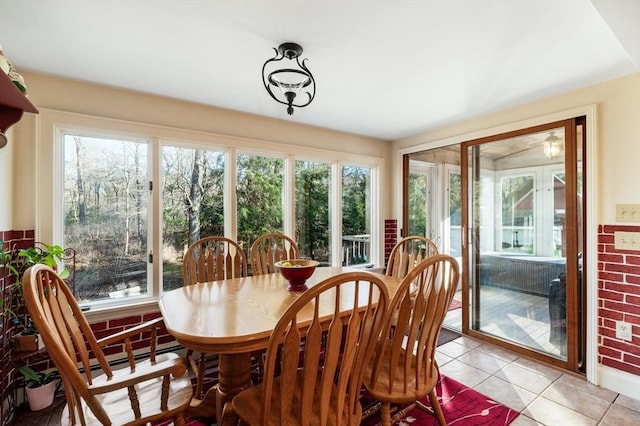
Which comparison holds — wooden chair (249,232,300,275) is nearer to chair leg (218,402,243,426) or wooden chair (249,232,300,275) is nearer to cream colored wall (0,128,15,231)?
chair leg (218,402,243,426)

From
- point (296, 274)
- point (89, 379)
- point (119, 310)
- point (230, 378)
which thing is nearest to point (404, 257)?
point (296, 274)

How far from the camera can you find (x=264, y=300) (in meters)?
1.66

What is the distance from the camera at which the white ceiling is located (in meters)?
1.43

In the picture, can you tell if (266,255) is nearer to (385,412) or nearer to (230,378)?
(230,378)

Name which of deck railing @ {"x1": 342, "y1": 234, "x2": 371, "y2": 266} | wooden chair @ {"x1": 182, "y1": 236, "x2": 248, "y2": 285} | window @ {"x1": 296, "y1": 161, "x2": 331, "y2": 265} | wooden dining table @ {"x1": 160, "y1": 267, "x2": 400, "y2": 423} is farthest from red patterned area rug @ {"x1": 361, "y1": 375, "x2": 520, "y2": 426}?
deck railing @ {"x1": 342, "y1": 234, "x2": 371, "y2": 266}

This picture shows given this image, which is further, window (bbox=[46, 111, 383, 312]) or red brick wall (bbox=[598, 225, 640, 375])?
window (bbox=[46, 111, 383, 312])

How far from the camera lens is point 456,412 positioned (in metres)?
1.91

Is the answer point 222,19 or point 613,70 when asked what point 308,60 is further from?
point 613,70

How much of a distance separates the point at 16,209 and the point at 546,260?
13.2ft

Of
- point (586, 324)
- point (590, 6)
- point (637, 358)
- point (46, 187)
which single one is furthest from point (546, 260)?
point (46, 187)

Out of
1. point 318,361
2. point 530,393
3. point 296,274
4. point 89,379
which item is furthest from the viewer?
point 530,393

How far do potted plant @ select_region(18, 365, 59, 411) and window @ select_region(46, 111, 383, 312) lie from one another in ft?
1.48

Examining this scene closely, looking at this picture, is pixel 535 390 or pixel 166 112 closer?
pixel 535 390

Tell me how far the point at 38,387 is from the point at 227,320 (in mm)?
1618
